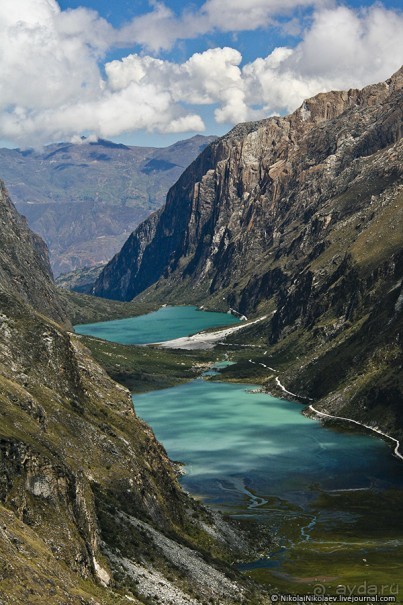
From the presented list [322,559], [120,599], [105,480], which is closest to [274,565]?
[322,559]

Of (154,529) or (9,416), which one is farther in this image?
(154,529)

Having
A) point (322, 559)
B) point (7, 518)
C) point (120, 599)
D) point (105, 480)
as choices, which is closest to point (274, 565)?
point (322, 559)

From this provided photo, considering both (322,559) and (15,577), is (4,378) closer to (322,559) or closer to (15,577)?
(15,577)

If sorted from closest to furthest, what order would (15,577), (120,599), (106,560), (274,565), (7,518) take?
(15,577)
(7,518)
(120,599)
(106,560)
(274,565)

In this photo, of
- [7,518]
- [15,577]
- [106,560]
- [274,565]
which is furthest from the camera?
[274,565]

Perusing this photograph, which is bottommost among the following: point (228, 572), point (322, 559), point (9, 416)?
point (322, 559)

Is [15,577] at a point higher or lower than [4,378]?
lower
